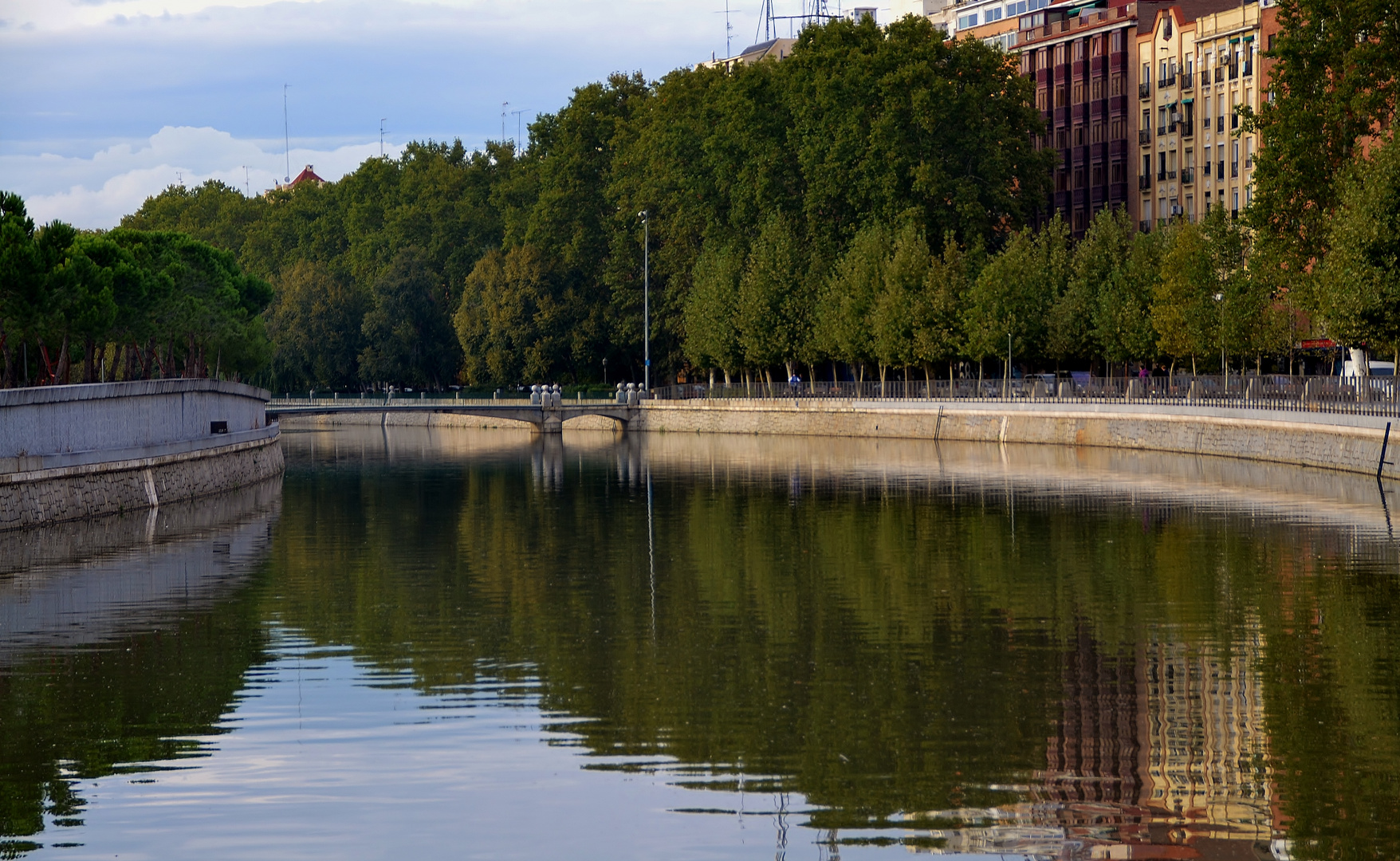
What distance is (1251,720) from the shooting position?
64.5ft

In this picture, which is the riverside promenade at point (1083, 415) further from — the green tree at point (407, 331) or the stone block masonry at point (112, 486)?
the stone block masonry at point (112, 486)

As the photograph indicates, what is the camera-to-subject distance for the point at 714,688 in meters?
21.8

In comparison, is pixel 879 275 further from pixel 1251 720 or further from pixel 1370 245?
pixel 1251 720

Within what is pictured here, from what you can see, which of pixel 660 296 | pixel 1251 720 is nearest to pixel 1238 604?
pixel 1251 720

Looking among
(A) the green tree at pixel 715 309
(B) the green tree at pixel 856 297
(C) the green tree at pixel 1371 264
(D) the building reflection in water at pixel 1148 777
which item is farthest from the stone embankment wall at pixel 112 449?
(A) the green tree at pixel 715 309

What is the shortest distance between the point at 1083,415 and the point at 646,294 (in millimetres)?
40668

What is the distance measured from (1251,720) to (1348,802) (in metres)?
3.54

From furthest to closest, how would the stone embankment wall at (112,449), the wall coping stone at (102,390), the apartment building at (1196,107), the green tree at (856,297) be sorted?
the apartment building at (1196,107) → the green tree at (856,297) → the wall coping stone at (102,390) → the stone embankment wall at (112,449)

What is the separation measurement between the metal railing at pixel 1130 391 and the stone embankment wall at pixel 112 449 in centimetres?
3429

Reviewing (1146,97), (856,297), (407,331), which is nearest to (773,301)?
(856,297)

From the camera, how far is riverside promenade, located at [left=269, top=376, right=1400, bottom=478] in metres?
55.2

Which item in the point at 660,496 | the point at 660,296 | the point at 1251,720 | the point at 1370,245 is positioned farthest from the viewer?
the point at 660,296

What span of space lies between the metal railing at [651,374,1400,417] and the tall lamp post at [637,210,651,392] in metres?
1.84

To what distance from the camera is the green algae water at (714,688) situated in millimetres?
15836
